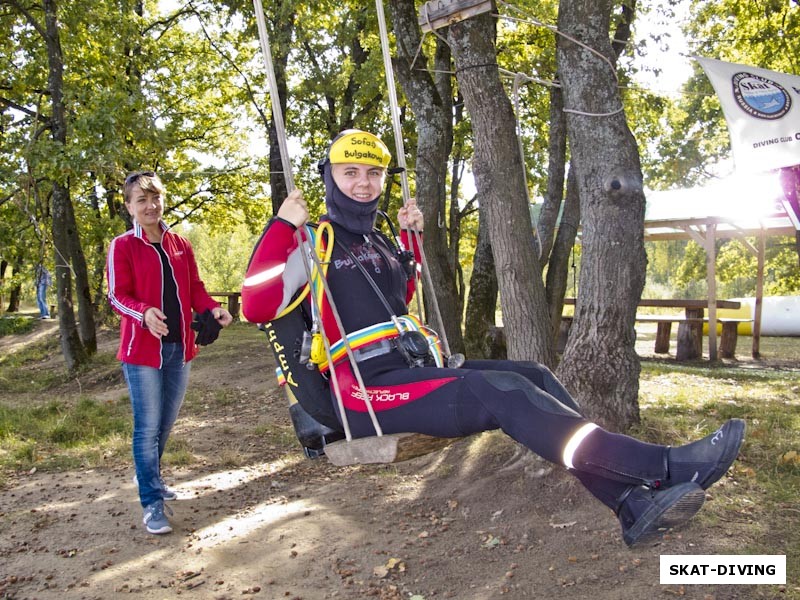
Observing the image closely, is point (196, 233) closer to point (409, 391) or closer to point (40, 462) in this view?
point (40, 462)

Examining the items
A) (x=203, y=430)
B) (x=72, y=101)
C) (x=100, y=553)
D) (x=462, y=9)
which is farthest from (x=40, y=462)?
(x=72, y=101)

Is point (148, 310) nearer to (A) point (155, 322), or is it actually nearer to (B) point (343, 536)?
(A) point (155, 322)

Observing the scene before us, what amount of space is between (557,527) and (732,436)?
191 cm

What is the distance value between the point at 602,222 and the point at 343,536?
256 centimetres

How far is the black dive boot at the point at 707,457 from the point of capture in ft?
9.12

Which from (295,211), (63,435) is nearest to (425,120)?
(295,211)

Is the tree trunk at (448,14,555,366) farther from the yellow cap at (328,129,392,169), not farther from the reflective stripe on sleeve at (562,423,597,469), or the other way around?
the reflective stripe on sleeve at (562,423,597,469)

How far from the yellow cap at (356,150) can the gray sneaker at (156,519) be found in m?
2.52

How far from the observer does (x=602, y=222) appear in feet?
16.1

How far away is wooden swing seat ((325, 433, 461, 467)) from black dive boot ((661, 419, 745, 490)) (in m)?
0.90

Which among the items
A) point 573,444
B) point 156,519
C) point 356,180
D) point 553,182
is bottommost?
point 156,519

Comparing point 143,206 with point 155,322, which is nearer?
point 155,322

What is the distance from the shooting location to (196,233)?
144 feet

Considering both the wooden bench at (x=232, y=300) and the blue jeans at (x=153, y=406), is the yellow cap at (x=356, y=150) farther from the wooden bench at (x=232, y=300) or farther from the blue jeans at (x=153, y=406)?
the wooden bench at (x=232, y=300)
